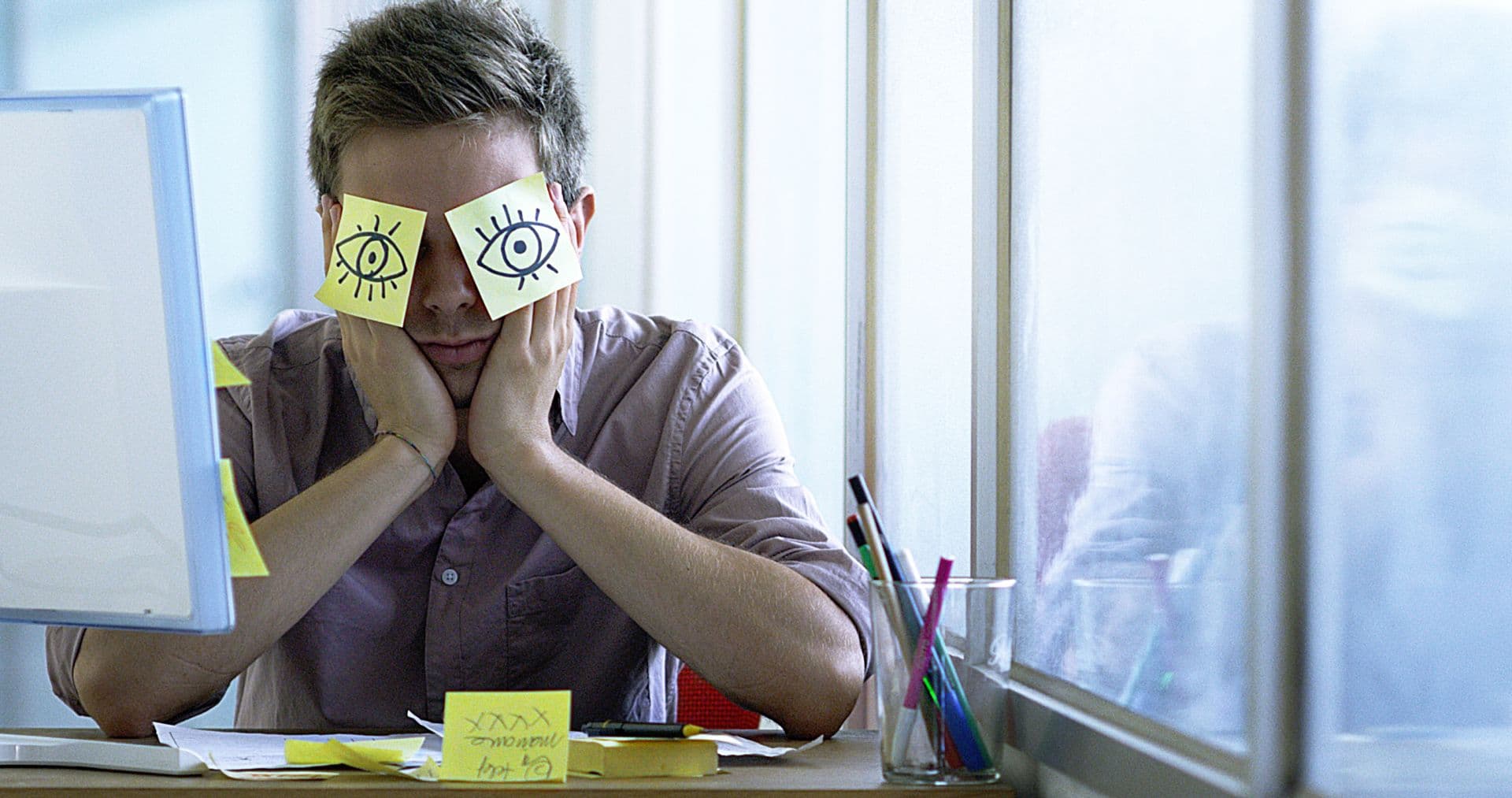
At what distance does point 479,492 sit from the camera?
1.26 metres

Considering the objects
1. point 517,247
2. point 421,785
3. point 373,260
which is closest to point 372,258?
point 373,260

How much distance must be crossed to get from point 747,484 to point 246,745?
495 mm

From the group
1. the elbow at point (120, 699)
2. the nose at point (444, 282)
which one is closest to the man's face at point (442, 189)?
the nose at point (444, 282)

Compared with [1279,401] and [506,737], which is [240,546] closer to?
[506,737]

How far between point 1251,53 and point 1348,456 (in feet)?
0.56

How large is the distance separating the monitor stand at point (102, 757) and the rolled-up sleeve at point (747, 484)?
0.48 m

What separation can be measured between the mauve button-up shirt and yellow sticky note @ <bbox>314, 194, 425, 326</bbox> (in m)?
0.23

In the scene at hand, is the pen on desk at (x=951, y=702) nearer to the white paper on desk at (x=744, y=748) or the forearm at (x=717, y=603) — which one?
the white paper on desk at (x=744, y=748)

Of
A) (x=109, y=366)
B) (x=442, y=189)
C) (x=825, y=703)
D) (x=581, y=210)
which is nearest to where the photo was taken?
(x=109, y=366)

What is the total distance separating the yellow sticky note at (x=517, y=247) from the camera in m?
1.06

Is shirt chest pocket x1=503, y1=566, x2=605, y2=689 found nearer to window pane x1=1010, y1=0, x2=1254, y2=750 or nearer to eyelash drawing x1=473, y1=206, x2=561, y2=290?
eyelash drawing x1=473, y1=206, x2=561, y2=290

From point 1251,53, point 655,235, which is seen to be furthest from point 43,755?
point 655,235

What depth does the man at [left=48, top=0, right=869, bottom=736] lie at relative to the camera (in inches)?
41.6

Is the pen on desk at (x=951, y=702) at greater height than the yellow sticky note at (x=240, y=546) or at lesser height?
lesser
